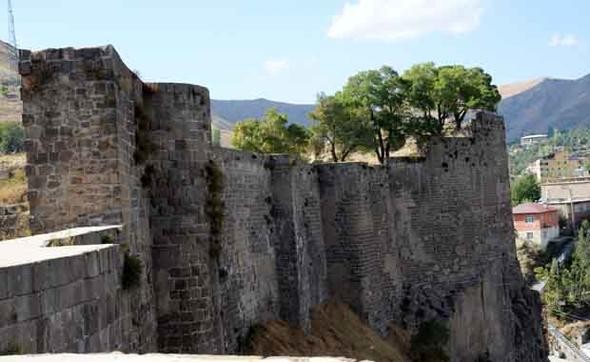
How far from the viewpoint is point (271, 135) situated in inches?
1245

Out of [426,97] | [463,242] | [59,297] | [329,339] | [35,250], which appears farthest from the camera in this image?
[426,97]

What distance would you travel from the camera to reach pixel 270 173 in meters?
20.1

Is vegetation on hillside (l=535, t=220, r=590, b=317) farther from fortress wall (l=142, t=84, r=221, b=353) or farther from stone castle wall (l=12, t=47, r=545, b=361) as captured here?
fortress wall (l=142, t=84, r=221, b=353)

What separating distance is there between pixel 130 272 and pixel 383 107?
23.7m

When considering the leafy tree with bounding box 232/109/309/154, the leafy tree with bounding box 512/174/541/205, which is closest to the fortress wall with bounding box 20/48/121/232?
the leafy tree with bounding box 232/109/309/154

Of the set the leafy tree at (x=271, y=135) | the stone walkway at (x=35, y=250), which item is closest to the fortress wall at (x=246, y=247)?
the stone walkway at (x=35, y=250)

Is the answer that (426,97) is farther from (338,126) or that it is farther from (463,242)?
(463,242)

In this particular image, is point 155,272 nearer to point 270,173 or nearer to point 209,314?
point 209,314

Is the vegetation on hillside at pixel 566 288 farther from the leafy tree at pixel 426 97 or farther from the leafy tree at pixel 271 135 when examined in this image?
the leafy tree at pixel 271 135

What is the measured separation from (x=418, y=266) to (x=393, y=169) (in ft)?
11.4

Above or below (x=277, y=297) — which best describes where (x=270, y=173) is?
above

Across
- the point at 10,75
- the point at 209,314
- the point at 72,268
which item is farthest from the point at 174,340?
the point at 10,75

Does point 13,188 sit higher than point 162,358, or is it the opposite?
point 13,188

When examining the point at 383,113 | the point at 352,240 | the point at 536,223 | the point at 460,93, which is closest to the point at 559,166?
the point at 536,223
